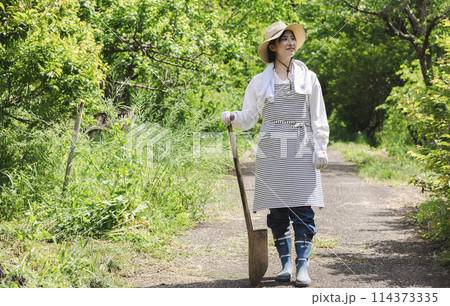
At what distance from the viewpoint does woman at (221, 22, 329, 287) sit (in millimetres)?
4254

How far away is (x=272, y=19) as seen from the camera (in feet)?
51.4

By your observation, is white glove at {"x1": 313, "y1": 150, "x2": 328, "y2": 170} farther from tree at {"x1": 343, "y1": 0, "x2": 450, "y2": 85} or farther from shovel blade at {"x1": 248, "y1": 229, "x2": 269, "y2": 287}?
tree at {"x1": 343, "y1": 0, "x2": 450, "y2": 85}

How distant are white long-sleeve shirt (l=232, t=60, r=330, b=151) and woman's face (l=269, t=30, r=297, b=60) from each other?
0.35ft

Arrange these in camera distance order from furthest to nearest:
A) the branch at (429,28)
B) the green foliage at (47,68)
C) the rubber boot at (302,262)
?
the branch at (429,28) → the green foliage at (47,68) → the rubber boot at (302,262)

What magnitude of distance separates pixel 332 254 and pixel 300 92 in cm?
169

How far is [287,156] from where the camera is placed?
4.30 m

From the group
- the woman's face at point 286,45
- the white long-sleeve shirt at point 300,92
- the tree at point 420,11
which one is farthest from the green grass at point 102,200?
the tree at point 420,11

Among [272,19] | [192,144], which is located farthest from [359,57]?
[192,144]

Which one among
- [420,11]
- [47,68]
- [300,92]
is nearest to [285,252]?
[300,92]

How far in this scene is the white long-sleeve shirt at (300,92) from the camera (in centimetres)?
429

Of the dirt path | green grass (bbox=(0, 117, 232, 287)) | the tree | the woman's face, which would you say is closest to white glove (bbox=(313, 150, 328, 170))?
the woman's face

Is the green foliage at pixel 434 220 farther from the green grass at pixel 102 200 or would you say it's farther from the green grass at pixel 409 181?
the green grass at pixel 102 200

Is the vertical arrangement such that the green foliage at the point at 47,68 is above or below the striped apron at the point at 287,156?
above

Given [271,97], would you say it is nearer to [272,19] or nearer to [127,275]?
[127,275]
